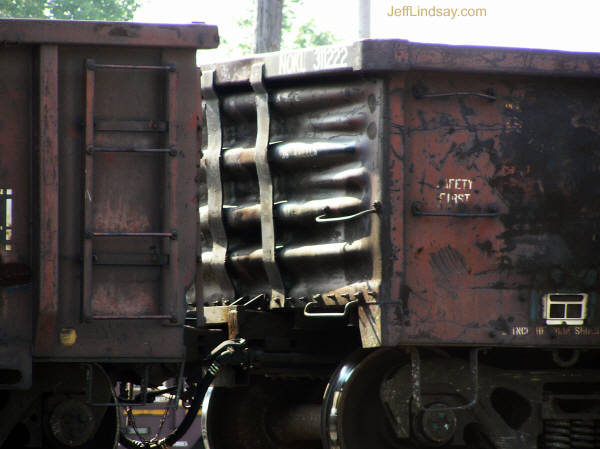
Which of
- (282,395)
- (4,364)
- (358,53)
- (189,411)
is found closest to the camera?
(4,364)

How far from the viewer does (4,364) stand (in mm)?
6309

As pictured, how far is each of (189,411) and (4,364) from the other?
194cm

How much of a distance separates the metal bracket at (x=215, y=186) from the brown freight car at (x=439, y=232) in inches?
18.0

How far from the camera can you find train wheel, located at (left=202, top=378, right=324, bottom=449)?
8.74 m

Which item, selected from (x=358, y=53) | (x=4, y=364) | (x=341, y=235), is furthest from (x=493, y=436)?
(x=4, y=364)

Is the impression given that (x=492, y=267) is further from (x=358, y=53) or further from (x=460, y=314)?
(x=358, y=53)

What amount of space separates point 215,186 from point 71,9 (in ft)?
79.5

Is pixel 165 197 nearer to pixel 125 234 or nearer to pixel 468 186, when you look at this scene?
pixel 125 234

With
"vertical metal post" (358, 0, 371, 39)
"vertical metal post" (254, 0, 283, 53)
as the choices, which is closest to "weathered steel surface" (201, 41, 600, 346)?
"vertical metal post" (254, 0, 283, 53)

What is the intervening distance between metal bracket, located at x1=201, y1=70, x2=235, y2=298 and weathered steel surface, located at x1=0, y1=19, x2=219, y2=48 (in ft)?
5.48

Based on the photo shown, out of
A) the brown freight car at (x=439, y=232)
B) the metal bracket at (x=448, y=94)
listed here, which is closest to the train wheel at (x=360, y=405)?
the brown freight car at (x=439, y=232)

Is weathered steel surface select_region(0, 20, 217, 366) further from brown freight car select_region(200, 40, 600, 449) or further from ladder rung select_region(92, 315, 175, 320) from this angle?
brown freight car select_region(200, 40, 600, 449)

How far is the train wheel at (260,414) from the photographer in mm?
8742

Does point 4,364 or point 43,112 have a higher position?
point 43,112
